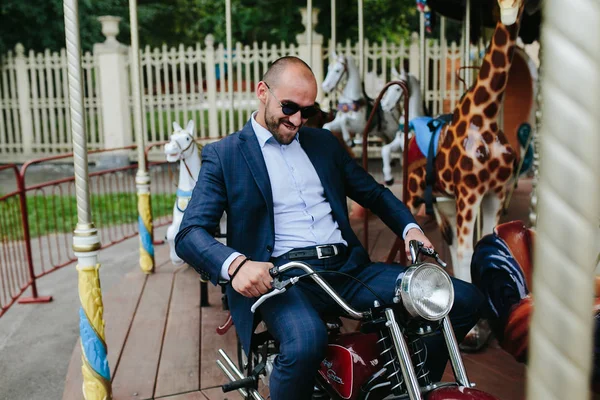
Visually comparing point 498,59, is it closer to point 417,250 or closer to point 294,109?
point 294,109

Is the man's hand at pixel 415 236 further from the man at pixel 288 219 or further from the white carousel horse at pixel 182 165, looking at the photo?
the white carousel horse at pixel 182 165

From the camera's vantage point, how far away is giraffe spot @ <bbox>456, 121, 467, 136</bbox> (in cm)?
345

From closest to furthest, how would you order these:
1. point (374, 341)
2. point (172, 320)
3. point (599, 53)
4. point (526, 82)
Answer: point (599, 53), point (374, 341), point (172, 320), point (526, 82)

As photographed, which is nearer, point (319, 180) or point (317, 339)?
point (317, 339)

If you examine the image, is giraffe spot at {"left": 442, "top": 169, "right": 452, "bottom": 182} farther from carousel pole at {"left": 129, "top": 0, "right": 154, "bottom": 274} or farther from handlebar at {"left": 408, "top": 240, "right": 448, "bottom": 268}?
carousel pole at {"left": 129, "top": 0, "right": 154, "bottom": 274}

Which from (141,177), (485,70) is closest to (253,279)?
(485,70)

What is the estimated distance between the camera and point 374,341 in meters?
2.22

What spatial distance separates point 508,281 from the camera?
104 inches

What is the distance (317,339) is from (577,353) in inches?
54.6

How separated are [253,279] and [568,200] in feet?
4.47

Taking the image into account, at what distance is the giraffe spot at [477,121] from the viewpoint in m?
3.39

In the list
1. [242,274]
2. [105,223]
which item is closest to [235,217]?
[242,274]

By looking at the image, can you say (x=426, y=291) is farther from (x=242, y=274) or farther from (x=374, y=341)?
(x=242, y=274)

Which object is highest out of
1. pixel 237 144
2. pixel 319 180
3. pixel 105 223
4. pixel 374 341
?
pixel 237 144
